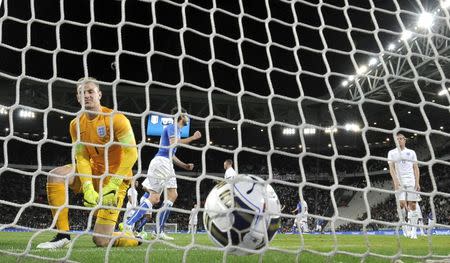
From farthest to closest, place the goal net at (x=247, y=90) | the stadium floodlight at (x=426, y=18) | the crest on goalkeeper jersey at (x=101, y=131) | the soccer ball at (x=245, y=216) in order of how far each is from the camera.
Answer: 1. the goal net at (x=247, y=90)
2. the crest on goalkeeper jersey at (x=101, y=131)
3. the stadium floodlight at (x=426, y=18)
4. the soccer ball at (x=245, y=216)

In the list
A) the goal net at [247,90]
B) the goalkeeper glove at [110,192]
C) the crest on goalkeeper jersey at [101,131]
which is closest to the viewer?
the goalkeeper glove at [110,192]

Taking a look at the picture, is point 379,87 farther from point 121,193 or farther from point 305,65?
point 121,193

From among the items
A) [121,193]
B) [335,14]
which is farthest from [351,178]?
[121,193]

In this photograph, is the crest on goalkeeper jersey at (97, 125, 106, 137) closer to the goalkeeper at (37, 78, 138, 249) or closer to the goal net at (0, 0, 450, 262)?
the goalkeeper at (37, 78, 138, 249)

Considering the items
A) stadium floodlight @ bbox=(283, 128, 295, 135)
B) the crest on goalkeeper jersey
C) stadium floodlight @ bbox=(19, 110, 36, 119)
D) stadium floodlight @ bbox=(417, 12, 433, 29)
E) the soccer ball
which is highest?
stadium floodlight @ bbox=(19, 110, 36, 119)

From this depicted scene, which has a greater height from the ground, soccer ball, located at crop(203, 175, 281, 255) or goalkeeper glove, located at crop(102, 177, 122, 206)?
goalkeeper glove, located at crop(102, 177, 122, 206)

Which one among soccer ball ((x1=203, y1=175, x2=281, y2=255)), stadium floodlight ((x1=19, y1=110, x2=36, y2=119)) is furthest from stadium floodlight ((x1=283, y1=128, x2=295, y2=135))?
soccer ball ((x1=203, y1=175, x2=281, y2=255))

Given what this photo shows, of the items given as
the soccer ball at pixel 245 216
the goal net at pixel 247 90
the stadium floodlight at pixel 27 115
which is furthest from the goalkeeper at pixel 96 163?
the stadium floodlight at pixel 27 115

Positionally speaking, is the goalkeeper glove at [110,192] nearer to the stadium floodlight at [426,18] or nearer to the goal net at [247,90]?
the goal net at [247,90]

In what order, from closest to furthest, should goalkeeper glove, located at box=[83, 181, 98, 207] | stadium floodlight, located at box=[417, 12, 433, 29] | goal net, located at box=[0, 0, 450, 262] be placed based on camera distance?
stadium floodlight, located at box=[417, 12, 433, 29] < goalkeeper glove, located at box=[83, 181, 98, 207] < goal net, located at box=[0, 0, 450, 262]

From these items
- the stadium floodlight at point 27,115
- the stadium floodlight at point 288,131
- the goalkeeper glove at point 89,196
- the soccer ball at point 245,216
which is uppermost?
the stadium floodlight at point 27,115

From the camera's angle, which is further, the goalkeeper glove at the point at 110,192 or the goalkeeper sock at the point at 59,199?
the goalkeeper sock at the point at 59,199

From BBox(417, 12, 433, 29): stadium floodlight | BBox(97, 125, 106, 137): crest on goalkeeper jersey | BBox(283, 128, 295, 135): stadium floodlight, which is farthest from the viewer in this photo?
BBox(283, 128, 295, 135): stadium floodlight

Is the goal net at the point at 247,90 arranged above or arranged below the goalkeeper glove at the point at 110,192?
above
